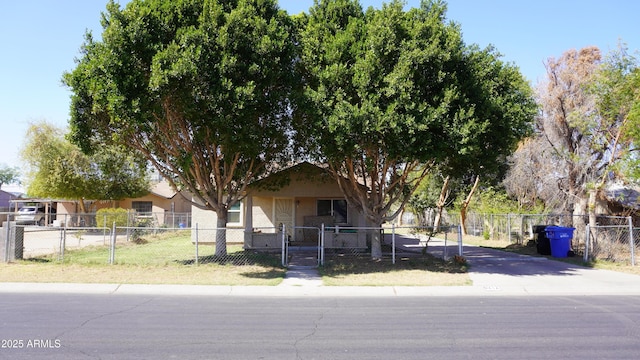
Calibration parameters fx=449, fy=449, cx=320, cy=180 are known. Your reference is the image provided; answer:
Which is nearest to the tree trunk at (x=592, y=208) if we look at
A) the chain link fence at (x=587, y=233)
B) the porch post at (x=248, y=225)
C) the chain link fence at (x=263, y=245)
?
the chain link fence at (x=587, y=233)

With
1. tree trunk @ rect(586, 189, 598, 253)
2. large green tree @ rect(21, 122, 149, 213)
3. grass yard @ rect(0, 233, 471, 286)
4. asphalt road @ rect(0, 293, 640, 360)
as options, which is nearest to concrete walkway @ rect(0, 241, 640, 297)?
grass yard @ rect(0, 233, 471, 286)

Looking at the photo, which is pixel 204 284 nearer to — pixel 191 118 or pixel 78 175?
pixel 191 118

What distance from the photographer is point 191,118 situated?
12562 millimetres

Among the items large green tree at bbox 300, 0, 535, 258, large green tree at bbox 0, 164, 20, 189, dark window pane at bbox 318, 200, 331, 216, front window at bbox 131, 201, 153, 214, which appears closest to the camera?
large green tree at bbox 300, 0, 535, 258

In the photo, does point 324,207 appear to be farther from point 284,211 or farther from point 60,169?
point 60,169

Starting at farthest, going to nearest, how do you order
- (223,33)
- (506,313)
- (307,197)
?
(307,197)
(223,33)
(506,313)

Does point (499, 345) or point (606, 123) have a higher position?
point (606, 123)

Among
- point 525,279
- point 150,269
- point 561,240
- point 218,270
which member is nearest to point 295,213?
point 218,270

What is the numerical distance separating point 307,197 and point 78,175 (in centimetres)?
2006

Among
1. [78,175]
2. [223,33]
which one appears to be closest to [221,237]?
[223,33]

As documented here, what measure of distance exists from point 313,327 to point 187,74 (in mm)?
7206

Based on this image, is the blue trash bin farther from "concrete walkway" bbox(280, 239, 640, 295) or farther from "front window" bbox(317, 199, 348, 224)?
"front window" bbox(317, 199, 348, 224)

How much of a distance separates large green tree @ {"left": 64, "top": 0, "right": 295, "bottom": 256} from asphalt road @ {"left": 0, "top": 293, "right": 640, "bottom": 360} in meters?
4.86

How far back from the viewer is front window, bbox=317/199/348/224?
2153cm
